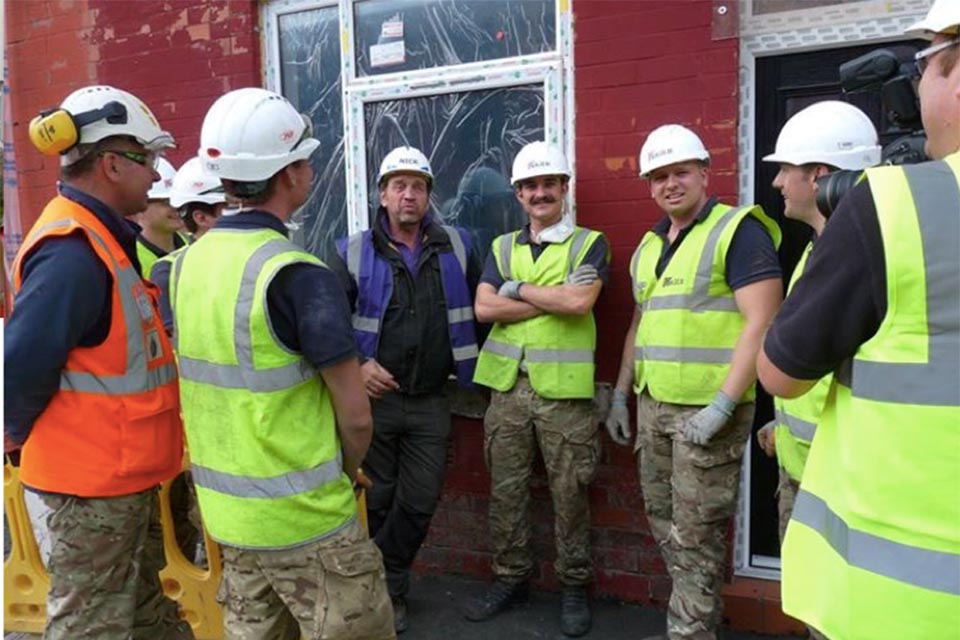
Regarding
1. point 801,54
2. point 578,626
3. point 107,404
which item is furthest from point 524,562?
point 801,54

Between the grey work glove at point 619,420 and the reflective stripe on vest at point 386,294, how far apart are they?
2.42ft

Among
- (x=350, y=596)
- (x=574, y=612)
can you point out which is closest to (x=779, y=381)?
(x=350, y=596)

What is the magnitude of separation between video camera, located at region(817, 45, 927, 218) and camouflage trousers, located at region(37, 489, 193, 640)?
7.43 ft

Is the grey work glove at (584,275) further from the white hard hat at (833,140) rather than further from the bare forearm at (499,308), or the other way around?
the white hard hat at (833,140)

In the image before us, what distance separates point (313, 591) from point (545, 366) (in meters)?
1.75

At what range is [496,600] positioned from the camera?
12.9 ft

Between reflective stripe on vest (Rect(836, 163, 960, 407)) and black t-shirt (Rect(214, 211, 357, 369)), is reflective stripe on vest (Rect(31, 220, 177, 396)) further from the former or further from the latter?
reflective stripe on vest (Rect(836, 163, 960, 407))

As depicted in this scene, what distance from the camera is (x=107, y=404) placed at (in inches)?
96.0

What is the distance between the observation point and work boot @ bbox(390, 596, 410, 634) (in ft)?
12.6

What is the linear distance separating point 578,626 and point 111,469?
7.49 feet

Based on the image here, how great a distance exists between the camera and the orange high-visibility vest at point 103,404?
2.41m

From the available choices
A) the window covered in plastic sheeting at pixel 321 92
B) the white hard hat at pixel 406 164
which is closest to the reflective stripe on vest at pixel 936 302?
the white hard hat at pixel 406 164

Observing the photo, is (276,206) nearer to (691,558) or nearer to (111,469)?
(111,469)

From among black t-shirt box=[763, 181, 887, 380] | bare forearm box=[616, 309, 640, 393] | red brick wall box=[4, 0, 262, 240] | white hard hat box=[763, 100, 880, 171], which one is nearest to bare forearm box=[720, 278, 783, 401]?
white hard hat box=[763, 100, 880, 171]
